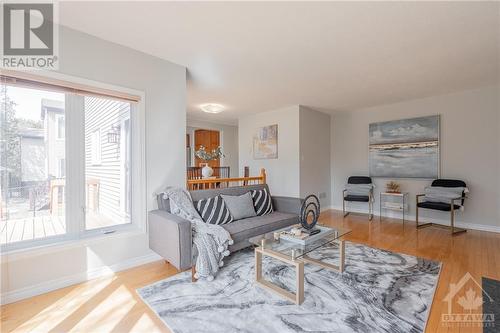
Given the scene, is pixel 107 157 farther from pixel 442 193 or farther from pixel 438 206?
pixel 442 193

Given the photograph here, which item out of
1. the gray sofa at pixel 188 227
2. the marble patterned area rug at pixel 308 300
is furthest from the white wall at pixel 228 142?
the marble patterned area rug at pixel 308 300

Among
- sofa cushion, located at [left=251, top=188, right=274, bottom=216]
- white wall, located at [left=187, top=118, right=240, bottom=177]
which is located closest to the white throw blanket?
sofa cushion, located at [left=251, top=188, right=274, bottom=216]

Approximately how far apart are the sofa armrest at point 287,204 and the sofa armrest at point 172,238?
1.72m

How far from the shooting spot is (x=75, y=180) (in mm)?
2352

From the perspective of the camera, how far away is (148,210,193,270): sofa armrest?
85.4 inches

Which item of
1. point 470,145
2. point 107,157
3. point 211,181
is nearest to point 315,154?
point 470,145

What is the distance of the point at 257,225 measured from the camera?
2.81 m

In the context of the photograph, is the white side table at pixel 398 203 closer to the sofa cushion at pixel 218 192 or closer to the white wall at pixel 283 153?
the white wall at pixel 283 153

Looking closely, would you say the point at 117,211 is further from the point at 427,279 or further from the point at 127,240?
the point at 427,279

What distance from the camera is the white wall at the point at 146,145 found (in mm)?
2053

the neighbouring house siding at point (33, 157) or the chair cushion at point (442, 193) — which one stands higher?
the neighbouring house siding at point (33, 157)

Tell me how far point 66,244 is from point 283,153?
13.4 ft

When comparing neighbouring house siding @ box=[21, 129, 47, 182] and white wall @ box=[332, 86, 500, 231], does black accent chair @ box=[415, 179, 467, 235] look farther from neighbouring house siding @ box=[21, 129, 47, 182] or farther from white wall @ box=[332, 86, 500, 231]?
neighbouring house siding @ box=[21, 129, 47, 182]

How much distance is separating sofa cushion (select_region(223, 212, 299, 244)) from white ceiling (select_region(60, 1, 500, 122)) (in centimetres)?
199
